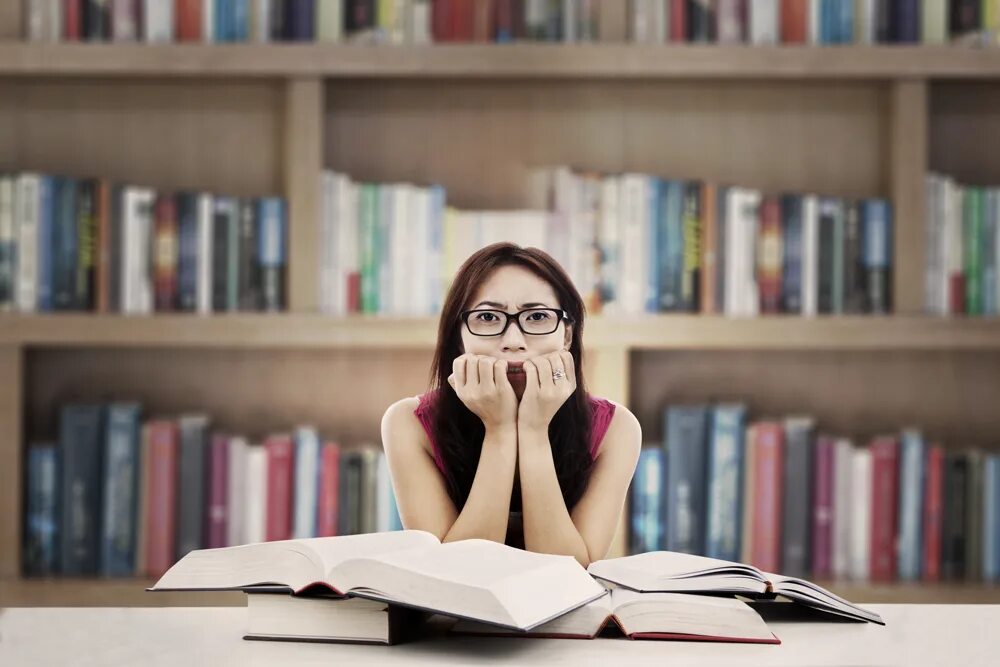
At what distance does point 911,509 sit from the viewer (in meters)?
2.00

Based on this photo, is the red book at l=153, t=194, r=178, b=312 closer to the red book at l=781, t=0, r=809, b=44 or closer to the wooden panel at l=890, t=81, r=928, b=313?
the red book at l=781, t=0, r=809, b=44

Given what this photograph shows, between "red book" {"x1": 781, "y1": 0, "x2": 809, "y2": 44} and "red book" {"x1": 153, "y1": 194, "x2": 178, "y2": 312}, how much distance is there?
3.99 feet

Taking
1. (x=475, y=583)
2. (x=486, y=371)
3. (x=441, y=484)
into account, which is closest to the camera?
(x=475, y=583)

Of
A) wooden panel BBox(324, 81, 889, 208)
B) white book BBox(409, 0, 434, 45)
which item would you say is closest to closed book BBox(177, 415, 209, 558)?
wooden panel BBox(324, 81, 889, 208)

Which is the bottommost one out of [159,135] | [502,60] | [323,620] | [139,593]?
[139,593]

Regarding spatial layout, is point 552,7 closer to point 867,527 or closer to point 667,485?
point 667,485

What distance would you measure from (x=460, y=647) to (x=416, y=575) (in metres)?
0.08

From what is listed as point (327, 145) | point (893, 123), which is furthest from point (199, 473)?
point (893, 123)

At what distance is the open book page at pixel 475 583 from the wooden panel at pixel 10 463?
1.42 metres

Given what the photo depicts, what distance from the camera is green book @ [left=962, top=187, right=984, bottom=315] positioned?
200 centimetres

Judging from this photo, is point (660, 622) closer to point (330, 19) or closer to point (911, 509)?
point (911, 509)

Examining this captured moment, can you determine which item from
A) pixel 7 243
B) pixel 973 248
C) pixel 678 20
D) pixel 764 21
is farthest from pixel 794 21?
pixel 7 243

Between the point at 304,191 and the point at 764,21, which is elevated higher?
the point at 764,21

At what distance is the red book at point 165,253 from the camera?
1.98 metres
